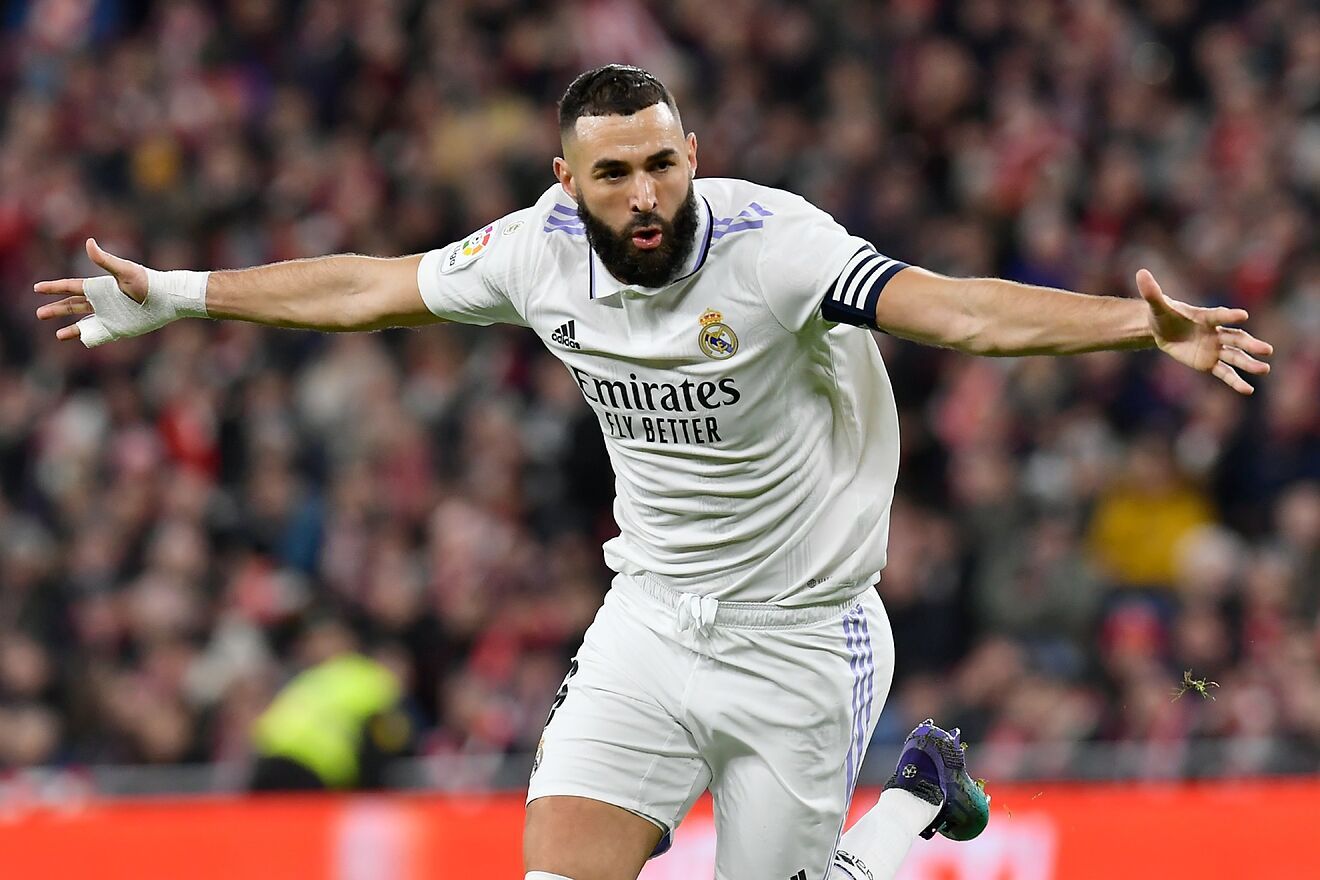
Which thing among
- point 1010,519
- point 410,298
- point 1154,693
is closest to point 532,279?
point 410,298

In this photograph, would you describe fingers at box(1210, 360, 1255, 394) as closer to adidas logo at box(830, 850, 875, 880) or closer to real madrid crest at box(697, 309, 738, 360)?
real madrid crest at box(697, 309, 738, 360)

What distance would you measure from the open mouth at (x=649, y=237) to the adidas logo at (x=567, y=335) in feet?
1.13

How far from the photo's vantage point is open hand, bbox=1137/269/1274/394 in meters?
4.36

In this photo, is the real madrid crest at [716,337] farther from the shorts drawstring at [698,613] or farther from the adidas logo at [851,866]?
the adidas logo at [851,866]

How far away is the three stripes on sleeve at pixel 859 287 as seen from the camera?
4.82m

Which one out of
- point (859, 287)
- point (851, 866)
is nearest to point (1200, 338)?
point (859, 287)

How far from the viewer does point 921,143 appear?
13.2 meters

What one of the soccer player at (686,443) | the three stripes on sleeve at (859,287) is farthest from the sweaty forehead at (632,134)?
the three stripes on sleeve at (859,287)

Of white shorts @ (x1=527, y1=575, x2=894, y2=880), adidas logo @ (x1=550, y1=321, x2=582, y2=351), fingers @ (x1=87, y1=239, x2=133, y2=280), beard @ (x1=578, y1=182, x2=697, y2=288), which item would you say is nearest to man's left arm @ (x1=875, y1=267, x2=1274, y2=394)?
beard @ (x1=578, y1=182, x2=697, y2=288)

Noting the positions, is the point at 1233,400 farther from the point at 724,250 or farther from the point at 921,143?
the point at 724,250

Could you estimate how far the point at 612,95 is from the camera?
5051 millimetres

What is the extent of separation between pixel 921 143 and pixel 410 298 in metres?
8.12

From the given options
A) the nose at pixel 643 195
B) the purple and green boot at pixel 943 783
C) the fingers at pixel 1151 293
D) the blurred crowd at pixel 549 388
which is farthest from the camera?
the blurred crowd at pixel 549 388

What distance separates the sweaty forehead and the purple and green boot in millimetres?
2093
